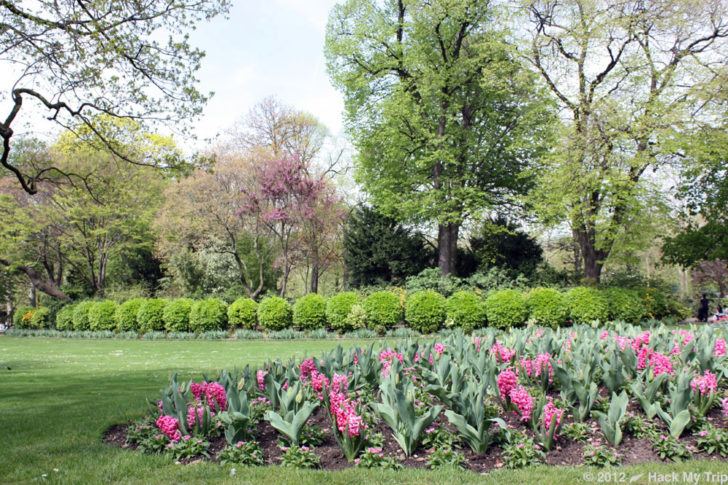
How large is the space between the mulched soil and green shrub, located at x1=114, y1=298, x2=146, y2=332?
1547 cm

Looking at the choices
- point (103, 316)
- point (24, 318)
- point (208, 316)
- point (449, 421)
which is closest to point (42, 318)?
point (24, 318)

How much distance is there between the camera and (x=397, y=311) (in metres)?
14.6

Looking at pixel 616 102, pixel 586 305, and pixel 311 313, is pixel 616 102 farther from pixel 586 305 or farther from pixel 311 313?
pixel 311 313

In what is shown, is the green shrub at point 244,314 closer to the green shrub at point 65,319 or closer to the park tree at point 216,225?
the park tree at point 216,225

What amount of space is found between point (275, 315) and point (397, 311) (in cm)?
416

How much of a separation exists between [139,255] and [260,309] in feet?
46.1

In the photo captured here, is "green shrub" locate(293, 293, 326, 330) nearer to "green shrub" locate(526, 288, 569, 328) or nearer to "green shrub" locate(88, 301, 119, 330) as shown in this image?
"green shrub" locate(526, 288, 569, 328)

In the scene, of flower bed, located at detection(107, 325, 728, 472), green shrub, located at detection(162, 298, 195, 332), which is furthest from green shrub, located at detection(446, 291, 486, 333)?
green shrub, located at detection(162, 298, 195, 332)

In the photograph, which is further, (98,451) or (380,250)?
(380,250)

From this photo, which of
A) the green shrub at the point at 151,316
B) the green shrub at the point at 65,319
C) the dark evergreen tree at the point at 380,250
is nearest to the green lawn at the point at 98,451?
the green shrub at the point at 151,316

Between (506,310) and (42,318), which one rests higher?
(506,310)

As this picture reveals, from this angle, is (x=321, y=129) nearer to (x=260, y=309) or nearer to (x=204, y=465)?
(x=260, y=309)

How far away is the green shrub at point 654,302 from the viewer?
1392 centimetres

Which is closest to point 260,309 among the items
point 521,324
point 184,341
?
point 184,341
